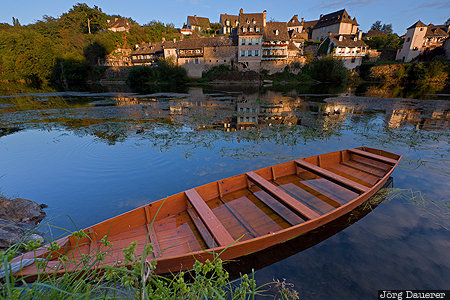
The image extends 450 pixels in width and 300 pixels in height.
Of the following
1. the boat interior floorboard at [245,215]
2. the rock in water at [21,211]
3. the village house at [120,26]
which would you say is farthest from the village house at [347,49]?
the village house at [120,26]

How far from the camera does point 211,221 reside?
4.06 meters

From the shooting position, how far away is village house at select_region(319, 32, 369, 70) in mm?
50219

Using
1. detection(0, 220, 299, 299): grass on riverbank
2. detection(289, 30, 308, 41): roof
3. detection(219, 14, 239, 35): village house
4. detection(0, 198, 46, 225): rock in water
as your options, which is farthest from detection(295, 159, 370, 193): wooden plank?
detection(219, 14, 239, 35): village house

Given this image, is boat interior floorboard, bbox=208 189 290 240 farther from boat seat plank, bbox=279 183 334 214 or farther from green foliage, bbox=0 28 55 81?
green foliage, bbox=0 28 55 81

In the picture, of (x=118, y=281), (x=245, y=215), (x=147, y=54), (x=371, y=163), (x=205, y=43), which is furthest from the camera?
(x=147, y=54)

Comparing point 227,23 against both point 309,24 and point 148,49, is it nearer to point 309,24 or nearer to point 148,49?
point 309,24

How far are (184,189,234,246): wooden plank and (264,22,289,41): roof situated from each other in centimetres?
5518

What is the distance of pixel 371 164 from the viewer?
738cm

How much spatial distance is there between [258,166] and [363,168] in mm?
3772

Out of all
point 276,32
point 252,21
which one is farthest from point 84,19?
point 276,32

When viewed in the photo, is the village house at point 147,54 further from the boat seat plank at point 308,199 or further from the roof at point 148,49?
the boat seat plank at point 308,199

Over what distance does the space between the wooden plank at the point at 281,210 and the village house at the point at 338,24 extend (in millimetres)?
70914

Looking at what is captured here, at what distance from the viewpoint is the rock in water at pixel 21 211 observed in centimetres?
457

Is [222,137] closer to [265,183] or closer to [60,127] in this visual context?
[265,183]
